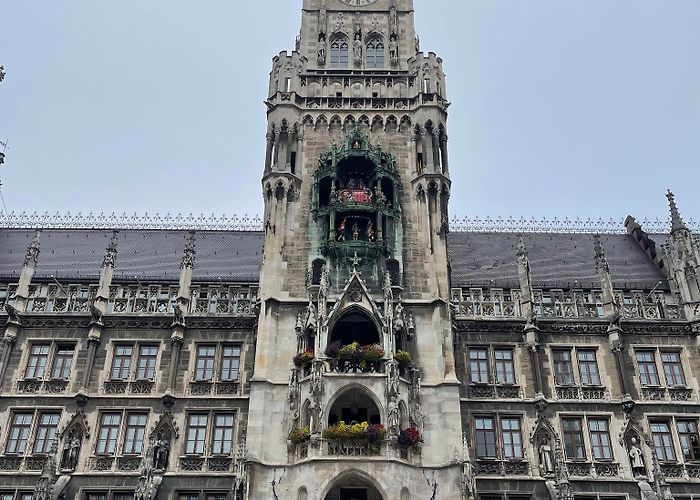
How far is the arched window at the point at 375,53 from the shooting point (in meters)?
41.1

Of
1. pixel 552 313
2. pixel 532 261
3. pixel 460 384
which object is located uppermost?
pixel 532 261

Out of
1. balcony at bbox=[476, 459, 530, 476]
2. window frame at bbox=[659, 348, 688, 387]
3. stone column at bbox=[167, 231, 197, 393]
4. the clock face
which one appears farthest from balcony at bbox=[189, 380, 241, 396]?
the clock face

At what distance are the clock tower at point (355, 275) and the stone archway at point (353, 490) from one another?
76 mm

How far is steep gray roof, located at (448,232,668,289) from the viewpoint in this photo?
38.7 metres

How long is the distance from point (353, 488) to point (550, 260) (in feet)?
57.9

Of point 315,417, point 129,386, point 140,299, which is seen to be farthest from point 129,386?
point 315,417

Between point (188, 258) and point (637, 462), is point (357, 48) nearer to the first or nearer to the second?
point (188, 258)

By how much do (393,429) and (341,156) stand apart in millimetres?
12858

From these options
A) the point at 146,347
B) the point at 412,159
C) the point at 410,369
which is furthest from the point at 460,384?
the point at 146,347

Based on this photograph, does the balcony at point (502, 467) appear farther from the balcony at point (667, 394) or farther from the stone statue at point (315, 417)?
the stone statue at point (315, 417)

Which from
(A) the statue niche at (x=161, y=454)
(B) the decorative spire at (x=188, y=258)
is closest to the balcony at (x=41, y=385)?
(A) the statue niche at (x=161, y=454)

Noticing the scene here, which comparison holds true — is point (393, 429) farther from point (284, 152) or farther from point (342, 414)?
point (284, 152)

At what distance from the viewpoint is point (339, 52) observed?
41.5 meters

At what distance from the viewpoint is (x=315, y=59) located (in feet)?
133
